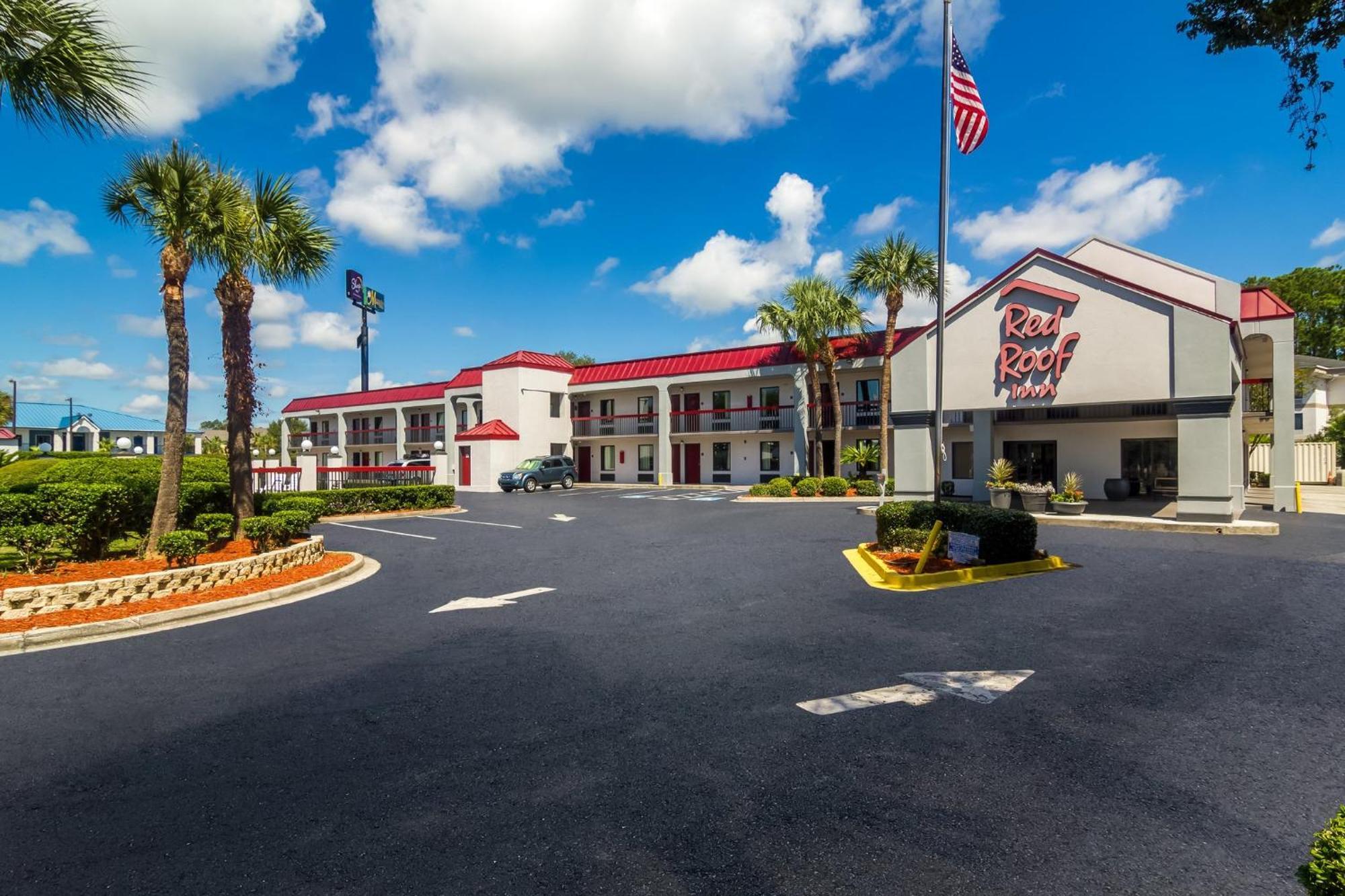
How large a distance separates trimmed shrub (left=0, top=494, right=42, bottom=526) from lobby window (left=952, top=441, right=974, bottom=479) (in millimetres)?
28222

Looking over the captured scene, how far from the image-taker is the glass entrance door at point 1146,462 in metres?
24.0

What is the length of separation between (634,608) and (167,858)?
565 cm

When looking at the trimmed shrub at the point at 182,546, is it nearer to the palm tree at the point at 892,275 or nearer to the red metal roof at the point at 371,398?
the palm tree at the point at 892,275

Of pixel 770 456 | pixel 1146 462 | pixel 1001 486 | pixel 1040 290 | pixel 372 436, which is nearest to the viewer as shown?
pixel 1040 290

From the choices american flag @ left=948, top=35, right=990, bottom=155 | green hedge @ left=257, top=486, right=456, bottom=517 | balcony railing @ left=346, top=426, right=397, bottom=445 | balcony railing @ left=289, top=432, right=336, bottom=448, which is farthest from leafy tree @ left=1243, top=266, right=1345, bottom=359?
balcony railing @ left=289, top=432, right=336, bottom=448

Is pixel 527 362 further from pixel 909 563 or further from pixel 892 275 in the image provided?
pixel 909 563

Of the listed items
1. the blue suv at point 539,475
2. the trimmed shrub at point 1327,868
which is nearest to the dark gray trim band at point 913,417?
the trimmed shrub at point 1327,868

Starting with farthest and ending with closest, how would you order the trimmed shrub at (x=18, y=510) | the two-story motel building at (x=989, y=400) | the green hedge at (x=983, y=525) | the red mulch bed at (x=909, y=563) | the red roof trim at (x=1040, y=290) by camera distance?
the red roof trim at (x=1040, y=290) → the two-story motel building at (x=989, y=400) → the green hedge at (x=983, y=525) → the red mulch bed at (x=909, y=563) → the trimmed shrub at (x=18, y=510)

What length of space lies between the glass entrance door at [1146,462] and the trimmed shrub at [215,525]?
91.3 feet

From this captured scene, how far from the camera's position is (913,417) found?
→ 19.2 metres

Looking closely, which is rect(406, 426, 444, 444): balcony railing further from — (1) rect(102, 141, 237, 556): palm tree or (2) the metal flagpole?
(2) the metal flagpole

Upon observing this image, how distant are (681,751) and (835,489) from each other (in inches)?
917

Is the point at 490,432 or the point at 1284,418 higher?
the point at 490,432

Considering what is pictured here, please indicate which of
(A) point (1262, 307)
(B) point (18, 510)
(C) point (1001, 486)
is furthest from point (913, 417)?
(B) point (18, 510)
